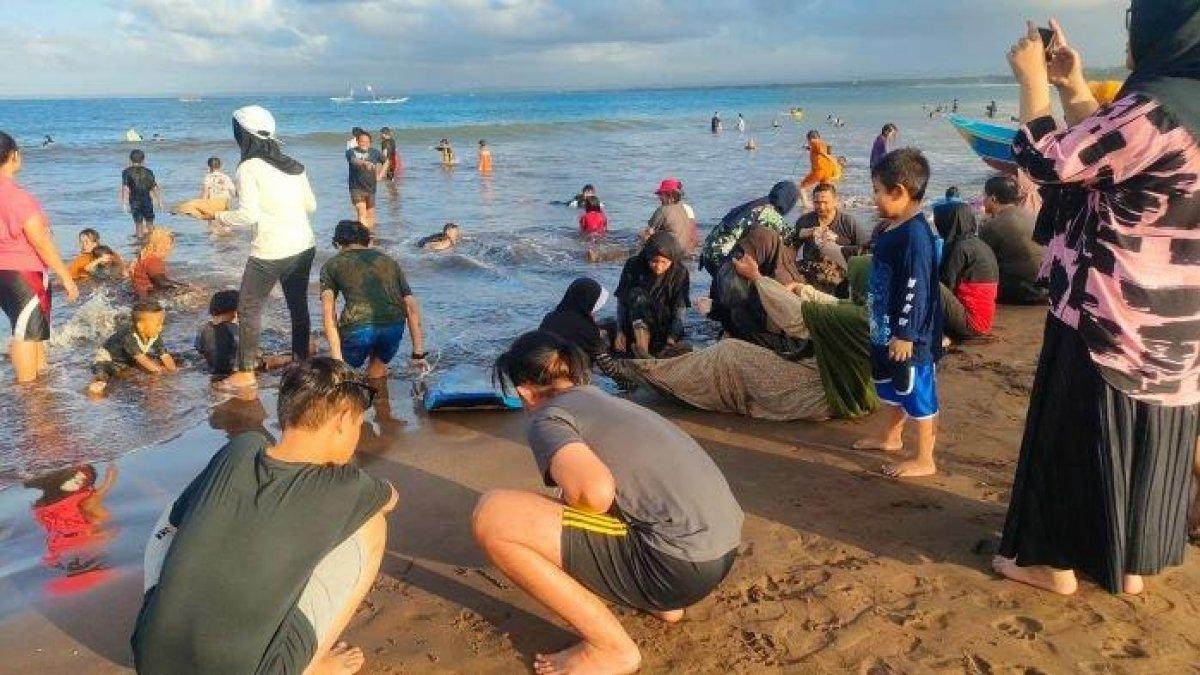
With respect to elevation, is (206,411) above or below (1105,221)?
below

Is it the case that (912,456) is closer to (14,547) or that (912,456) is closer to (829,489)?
(829,489)

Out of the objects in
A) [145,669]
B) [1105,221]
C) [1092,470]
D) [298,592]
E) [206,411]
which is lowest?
[206,411]

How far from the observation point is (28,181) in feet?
69.2

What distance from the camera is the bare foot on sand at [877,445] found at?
14.0ft

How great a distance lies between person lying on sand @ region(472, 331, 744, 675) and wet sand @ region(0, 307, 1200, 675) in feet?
0.83

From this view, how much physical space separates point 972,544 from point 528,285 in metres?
6.70

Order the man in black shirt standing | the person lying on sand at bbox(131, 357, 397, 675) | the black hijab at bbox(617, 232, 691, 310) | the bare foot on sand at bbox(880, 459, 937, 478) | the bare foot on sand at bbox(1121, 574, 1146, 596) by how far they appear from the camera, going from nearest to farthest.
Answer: the person lying on sand at bbox(131, 357, 397, 675), the bare foot on sand at bbox(1121, 574, 1146, 596), the bare foot on sand at bbox(880, 459, 937, 478), the black hijab at bbox(617, 232, 691, 310), the man in black shirt standing

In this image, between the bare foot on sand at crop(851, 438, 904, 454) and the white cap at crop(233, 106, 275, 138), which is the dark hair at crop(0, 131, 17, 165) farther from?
the bare foot on sand at crop(851, 438, 904, 454)

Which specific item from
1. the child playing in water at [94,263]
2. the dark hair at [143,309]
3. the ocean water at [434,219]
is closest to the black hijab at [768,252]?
the ocean water at [434,219]

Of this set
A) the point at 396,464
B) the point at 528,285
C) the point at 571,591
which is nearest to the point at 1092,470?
the point at 571,591

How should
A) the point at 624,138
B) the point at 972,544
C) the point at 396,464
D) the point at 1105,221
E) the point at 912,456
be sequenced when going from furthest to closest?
1. the point at 624,138
2. the point at 396,464
3. the point at 912,456
4. the point at 972,544
5. the point at 1105,221

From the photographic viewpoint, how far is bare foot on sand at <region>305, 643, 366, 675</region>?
2611 mm

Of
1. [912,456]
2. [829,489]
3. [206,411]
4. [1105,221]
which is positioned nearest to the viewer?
[1105,221]

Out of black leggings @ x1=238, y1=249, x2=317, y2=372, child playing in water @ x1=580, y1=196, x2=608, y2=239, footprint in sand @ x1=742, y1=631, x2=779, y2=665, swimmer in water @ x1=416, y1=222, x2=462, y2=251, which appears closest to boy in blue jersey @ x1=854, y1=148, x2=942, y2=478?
footprint in sand @ x1=742, y1=631, x2=779, y2=665
